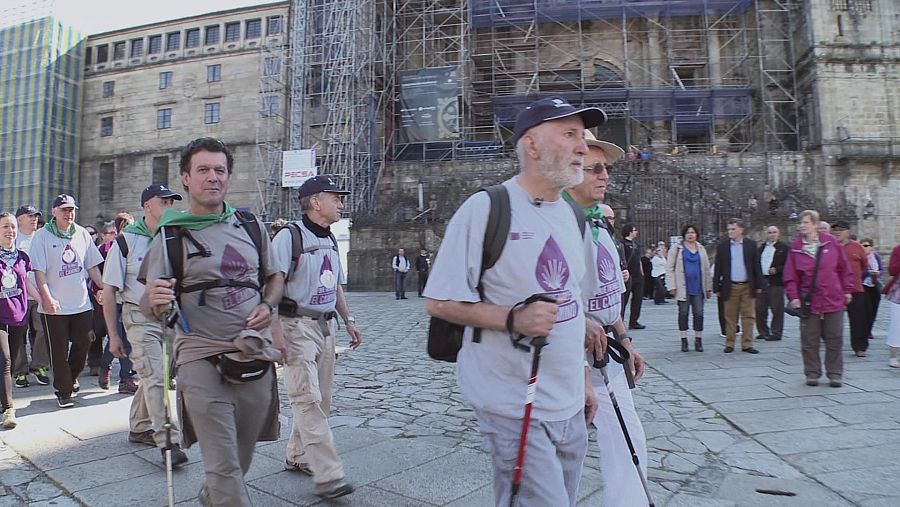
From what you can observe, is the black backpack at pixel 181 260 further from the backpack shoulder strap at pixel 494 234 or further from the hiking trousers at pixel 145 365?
the hiking trousers at pixel 145 365

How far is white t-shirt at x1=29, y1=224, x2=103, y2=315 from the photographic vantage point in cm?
527

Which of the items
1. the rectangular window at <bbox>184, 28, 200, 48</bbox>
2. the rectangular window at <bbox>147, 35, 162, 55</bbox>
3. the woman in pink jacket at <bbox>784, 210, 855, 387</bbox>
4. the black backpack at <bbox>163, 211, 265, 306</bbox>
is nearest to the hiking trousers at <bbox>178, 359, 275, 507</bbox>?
the black backpack at <bbox>163, 211, 265, 306</bbox>

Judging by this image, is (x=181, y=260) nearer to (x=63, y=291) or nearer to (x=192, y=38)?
(x=63, y=291)

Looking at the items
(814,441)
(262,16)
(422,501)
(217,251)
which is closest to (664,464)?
(814,441)

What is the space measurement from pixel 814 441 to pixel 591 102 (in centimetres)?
2413

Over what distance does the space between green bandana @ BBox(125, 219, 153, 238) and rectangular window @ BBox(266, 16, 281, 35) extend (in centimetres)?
3528

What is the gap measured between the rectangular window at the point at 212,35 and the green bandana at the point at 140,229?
3813cm

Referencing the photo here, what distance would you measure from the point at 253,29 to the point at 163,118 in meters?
8.48

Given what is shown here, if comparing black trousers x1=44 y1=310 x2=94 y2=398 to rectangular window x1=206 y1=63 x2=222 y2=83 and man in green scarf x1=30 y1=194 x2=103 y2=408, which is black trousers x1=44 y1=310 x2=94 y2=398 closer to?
man in green scarf x1=30 y1=194 x2=103 y2=408

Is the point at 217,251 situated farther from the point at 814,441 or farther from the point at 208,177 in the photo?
the point at 814,441

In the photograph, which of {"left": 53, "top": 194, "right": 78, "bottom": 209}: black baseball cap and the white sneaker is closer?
the white sneaker

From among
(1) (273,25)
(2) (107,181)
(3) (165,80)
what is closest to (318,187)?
A: (1) (273,25)

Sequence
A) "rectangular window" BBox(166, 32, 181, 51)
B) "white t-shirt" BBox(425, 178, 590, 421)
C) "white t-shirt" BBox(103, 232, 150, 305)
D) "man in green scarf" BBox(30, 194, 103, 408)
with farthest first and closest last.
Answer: "rectangular window" BBox(166, 32, 181, 51)
"man in green scarf" BBox(30, 194, 103, 408)
"white t-shirt" BBox(103, 232, 150, 305)
"white t-shirt" BBox(425, 178, 590, 421)

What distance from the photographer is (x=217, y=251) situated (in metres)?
2.69
